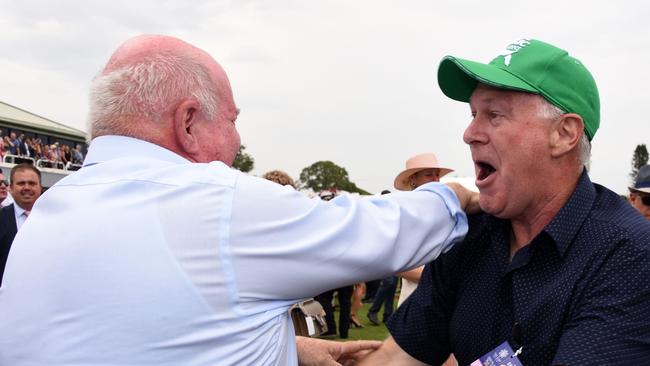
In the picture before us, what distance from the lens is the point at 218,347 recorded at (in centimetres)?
176

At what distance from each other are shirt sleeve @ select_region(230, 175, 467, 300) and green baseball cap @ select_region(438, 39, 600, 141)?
18.1 inches

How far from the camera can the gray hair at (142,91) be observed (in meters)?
1.95

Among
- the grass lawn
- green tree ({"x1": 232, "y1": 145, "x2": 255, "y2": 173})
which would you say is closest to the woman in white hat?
the grass lawn

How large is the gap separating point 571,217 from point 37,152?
37.5m

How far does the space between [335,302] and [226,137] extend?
13625 millimetres

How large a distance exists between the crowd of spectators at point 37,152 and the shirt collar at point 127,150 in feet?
103

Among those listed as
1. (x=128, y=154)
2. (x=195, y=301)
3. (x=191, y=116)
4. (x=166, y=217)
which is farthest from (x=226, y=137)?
(x=195, y=301)

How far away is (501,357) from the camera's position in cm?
204

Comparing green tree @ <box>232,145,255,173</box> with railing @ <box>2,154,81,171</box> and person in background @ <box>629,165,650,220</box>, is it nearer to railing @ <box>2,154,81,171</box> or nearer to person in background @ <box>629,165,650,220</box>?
railing @ <box>2,154,81,171</box>

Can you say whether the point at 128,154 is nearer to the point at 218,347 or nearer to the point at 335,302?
the point at 218,347

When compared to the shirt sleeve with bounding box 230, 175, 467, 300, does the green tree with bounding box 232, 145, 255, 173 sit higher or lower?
higher

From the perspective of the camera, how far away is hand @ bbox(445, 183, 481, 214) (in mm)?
2265

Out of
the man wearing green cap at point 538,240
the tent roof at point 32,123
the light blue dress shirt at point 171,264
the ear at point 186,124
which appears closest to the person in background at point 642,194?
the man wearing green cap at point 538,240

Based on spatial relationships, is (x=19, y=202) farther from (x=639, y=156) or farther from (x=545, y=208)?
(x=639, y=156)
